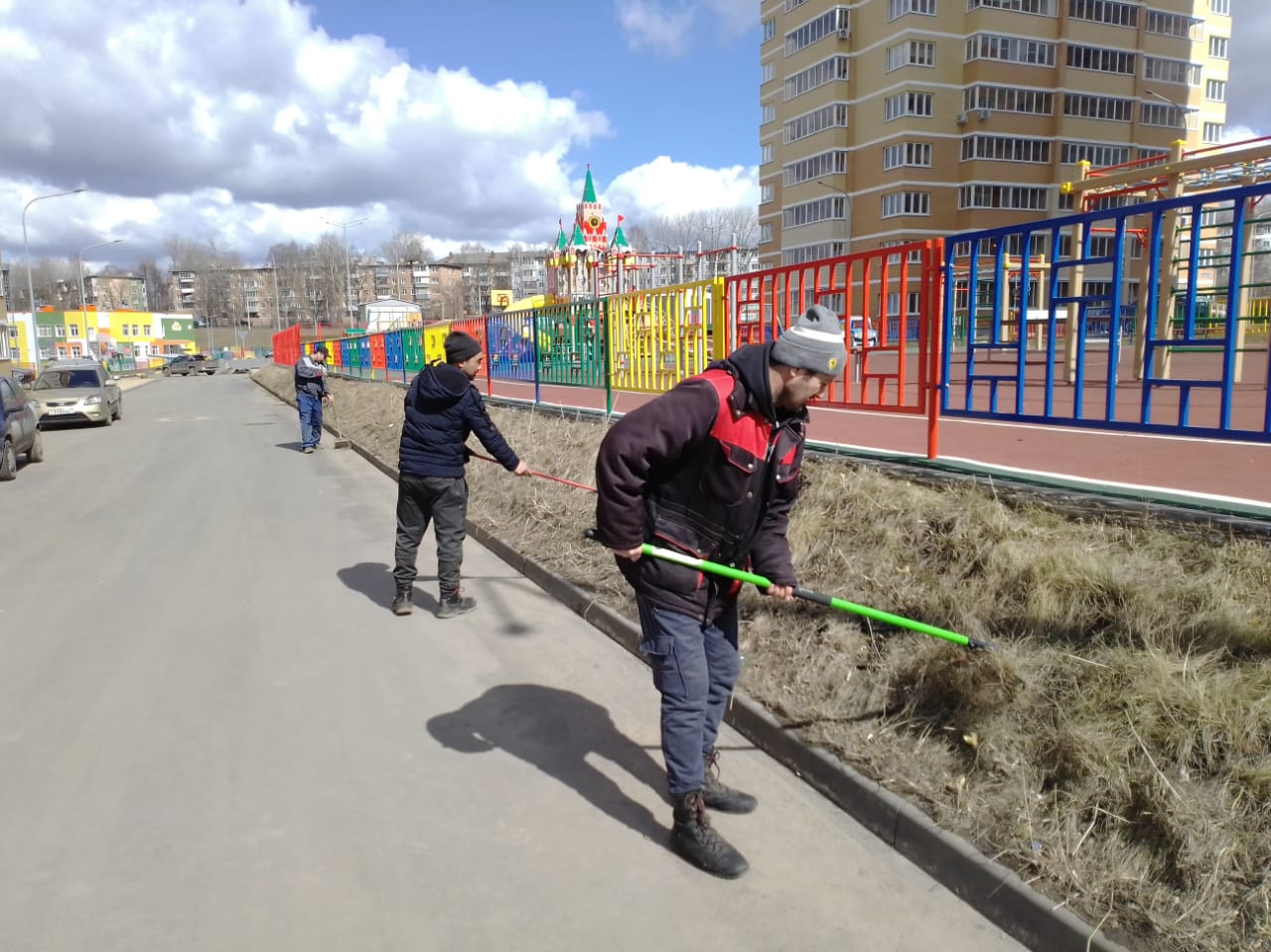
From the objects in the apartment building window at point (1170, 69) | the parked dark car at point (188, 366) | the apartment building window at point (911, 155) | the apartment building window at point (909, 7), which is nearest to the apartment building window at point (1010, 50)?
the apartment building window at point (909, 7)

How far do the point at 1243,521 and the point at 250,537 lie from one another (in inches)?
319

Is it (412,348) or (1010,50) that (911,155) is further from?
(412,348)

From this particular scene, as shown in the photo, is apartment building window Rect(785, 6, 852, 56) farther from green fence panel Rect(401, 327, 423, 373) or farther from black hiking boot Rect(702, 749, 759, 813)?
black hiking boot Rect(702, 749, 759, 813)

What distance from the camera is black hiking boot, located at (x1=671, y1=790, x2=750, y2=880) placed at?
3061mm

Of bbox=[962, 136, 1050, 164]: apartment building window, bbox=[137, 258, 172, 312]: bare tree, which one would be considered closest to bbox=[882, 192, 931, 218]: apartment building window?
bbox=[962, 136, 1050, 164]: apartment building window

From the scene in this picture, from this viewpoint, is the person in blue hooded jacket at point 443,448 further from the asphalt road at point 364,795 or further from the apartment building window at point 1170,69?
the apartment building window at point 1170,69

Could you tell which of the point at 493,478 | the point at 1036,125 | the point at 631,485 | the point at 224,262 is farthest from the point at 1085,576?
the point at 224,262

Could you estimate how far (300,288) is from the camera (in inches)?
4286

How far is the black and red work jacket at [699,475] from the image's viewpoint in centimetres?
293

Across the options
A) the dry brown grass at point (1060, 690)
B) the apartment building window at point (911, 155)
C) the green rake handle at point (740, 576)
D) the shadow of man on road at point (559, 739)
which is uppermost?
the apartment building window at point (911, 155)

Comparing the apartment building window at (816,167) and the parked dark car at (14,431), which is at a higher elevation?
the apartment building window at (816,167)

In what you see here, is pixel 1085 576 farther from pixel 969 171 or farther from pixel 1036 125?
pixel 1036 125

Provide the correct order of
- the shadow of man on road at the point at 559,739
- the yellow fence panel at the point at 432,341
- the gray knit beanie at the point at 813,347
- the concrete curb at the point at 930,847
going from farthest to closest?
the yellow fence panel at the point at 432,341, the shadow of man on road at the point at 559,739, the gray knit beanie at the point at 813,347, the concrete curb at the point at 930,847

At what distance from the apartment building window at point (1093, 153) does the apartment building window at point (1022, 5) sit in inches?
304
